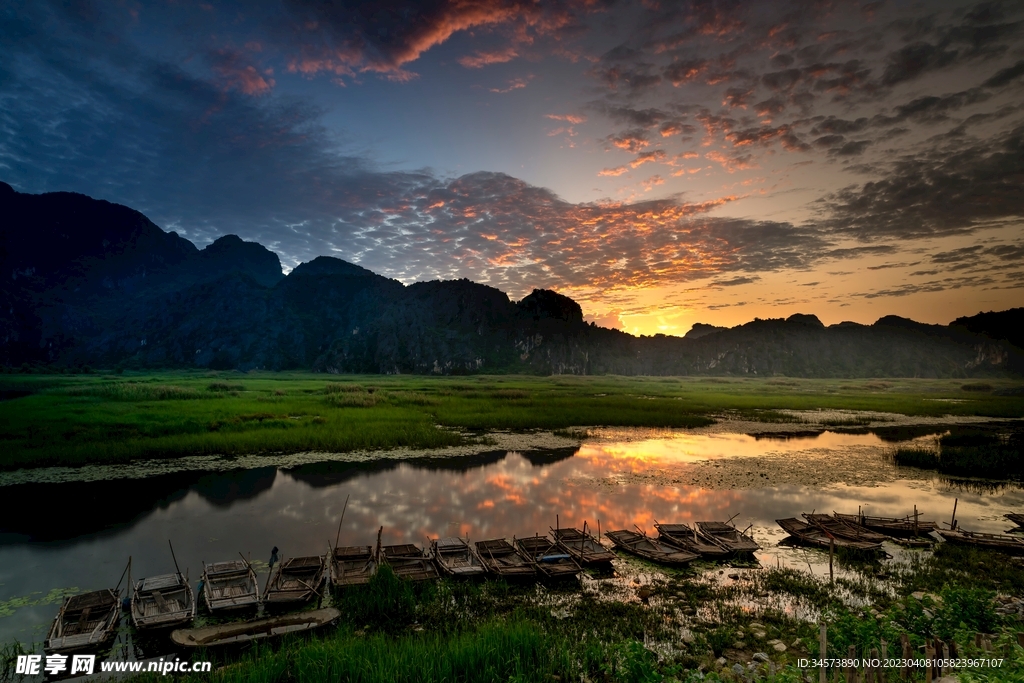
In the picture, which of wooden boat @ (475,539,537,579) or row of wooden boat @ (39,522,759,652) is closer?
row of wooden boat @ (39,522,759,652)

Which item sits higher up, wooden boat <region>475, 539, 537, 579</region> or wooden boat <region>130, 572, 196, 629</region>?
wooden boat <region>130, 572, 196, 629</region>

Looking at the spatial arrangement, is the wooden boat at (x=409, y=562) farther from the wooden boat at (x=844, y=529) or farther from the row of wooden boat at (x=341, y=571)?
the wooden boat at (x=844, y=529)

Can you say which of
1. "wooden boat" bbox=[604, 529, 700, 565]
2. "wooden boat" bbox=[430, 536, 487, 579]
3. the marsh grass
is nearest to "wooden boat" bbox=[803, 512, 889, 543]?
"wooden boat" bbox=[604, 529, 700, 565]

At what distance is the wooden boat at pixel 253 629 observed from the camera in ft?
38.2

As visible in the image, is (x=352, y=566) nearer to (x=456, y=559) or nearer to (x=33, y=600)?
(x=456, y=559)

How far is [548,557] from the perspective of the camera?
17.2 meters

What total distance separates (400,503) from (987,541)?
28.3 metres

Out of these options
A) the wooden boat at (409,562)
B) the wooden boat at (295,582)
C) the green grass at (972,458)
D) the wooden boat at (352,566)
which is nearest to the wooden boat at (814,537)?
the wooden boat at (409,562)

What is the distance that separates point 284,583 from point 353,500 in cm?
1205

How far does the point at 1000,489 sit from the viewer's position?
3247cm

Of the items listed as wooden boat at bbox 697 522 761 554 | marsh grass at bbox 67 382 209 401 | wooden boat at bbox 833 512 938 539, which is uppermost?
marsh grass at bbox 67 382 209 401

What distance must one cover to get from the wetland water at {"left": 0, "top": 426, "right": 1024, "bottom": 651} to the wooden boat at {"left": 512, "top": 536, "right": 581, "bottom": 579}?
132 inches

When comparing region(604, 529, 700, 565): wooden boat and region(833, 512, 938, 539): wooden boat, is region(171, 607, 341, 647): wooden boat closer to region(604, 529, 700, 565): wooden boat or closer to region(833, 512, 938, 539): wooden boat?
region(604, 529, 700, 565): wooden boat

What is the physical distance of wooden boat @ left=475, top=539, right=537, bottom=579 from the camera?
52.3 ft
